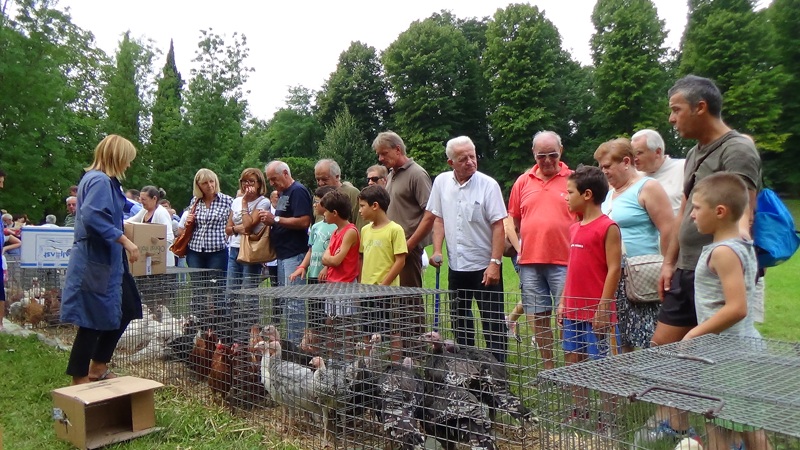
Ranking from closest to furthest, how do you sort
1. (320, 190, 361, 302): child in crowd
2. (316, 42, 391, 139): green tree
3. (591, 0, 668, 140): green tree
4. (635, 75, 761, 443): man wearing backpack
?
(635, 75, 761, 443): man wearing backpack
(320, 190, 361, 302): child in crowd
(591, 0, 668, 140): green tree
(316, 42, 391, 139): green tree

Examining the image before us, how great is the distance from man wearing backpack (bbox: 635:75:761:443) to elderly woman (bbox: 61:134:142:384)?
338cm

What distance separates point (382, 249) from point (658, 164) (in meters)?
2.07

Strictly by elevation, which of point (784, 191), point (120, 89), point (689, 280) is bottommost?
point (689, 280)

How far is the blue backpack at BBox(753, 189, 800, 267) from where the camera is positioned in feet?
9.23

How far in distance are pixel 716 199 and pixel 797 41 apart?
131 feet

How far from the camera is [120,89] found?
2141 centimetres

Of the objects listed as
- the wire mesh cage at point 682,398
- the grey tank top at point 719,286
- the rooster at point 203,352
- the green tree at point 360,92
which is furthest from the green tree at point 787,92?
the wire mesh cage at point 682,398

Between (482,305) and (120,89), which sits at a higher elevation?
(120,89)

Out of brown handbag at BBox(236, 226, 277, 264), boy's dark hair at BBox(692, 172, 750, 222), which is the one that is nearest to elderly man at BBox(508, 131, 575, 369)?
boy's dark hair at BBox(692, 172, 750, 222)

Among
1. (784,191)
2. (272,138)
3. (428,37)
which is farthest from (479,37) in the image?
(784,191)

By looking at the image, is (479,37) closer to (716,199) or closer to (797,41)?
(797,41)

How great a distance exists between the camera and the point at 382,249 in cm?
450

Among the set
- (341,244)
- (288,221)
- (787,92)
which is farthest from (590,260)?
(787,92)

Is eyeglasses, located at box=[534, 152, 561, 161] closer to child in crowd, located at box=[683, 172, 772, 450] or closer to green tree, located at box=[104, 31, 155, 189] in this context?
child in crowd, located at box=[683, 172, 772, 450]
